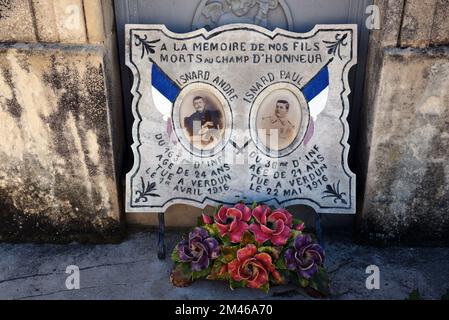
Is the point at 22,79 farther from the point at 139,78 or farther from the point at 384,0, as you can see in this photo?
the point at 384,0

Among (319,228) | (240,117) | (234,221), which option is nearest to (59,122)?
(240,117)

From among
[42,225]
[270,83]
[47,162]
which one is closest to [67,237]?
[42,225]

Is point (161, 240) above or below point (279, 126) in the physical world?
Result: below

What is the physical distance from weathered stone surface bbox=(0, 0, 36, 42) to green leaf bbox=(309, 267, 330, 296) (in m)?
2.09

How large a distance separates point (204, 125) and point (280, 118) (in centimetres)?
46

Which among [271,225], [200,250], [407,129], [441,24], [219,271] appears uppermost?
[441,24]

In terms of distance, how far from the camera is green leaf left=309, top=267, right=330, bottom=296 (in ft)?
9.63

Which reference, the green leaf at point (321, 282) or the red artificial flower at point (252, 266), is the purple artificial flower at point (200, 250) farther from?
the green leaf at point (321, 282)

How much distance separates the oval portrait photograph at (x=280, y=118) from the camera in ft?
10.2

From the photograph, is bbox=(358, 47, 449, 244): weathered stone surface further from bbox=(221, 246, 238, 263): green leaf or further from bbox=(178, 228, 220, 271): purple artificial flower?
bbox=(178, 228, 220, 271): purple artificial flower

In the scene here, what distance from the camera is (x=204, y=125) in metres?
3.19

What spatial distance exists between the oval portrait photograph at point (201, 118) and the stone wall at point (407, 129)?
908 mm

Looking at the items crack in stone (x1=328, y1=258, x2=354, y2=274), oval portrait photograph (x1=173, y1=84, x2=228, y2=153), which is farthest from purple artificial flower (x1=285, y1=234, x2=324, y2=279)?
oval portrait photograph (x1=173, y1=84, x2=228, y2=153)

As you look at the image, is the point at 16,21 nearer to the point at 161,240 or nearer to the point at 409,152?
the point at 161,240
